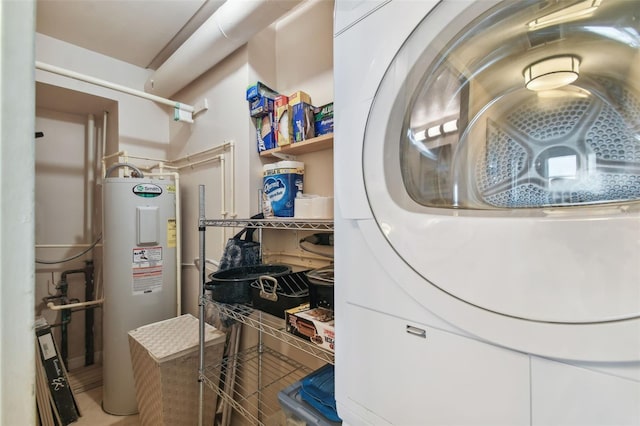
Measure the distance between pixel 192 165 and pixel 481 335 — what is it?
196 centimetres

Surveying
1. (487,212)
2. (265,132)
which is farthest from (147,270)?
(487,212)

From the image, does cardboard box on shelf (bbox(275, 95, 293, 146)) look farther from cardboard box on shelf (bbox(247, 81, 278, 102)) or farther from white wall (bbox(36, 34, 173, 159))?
white wall (bbox(36, 34, 173, 159))

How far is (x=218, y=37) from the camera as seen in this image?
141 cm

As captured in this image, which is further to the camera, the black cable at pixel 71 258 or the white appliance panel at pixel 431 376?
the black cable at pixel 71 258

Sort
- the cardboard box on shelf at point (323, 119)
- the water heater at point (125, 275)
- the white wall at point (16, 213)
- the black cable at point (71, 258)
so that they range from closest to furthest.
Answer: the white wall at point (16, 213)
the cardboard box on shelf at point (323, 119)
the water heater at point (125, 275)
the black cable at point (71, 258)

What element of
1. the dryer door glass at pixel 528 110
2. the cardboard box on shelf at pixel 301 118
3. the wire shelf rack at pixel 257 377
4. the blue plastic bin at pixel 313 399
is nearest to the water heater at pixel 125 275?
the wire shelf rack at pixel 257 377

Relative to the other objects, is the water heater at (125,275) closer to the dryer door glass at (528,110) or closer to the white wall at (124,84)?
the white wall at (124,84)

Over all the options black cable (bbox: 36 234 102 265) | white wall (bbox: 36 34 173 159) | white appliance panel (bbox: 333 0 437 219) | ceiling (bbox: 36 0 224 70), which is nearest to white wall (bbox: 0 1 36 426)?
white appliance panel (bbox: 333 0 437 219)

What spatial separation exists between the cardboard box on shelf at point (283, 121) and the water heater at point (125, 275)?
1010 mm

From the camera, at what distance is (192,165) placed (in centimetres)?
192

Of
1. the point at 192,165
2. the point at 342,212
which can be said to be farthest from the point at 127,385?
the point at 342,212

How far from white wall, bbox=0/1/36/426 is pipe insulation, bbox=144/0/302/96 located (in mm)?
1124

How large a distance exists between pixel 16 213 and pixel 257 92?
120 cm

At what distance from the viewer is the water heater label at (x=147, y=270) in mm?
1702
